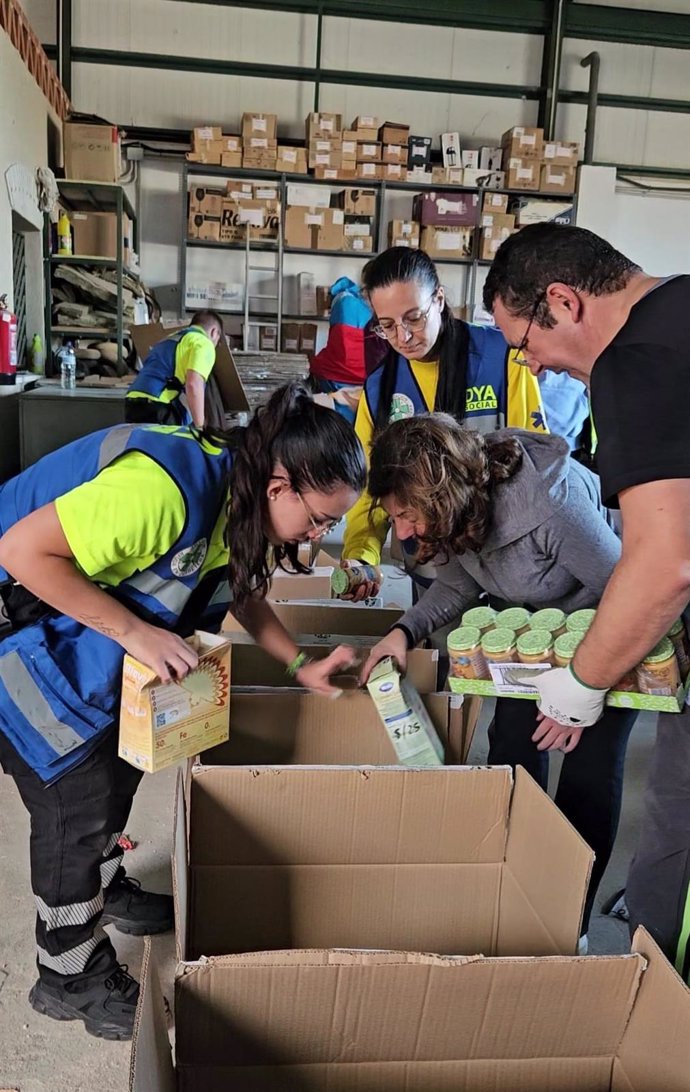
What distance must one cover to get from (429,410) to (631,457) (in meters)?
1.06

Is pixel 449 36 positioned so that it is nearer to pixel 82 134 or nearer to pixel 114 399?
pixel 82 134

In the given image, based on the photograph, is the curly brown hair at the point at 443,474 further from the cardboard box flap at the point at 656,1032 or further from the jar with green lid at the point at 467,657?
the cardboard box flap at the point at 656,1032

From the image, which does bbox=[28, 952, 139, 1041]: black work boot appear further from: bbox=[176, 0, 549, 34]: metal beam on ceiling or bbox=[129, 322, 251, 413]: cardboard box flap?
bbox=[176, 0, 549, 34]: metal beam on ceiling

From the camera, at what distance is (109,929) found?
1.73m

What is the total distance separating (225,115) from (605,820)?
721cm

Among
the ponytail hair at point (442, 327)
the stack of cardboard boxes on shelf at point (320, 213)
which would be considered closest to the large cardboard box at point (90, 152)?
the stack of cardboard boxes on shelf at point (320, 213)

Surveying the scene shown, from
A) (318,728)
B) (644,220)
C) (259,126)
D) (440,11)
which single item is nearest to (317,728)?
(318,728)

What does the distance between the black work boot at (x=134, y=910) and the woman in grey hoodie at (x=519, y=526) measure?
743 mm

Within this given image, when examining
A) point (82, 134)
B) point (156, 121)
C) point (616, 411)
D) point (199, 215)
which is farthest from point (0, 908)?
point (156, 121)

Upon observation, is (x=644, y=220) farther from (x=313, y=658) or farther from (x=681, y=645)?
(x=681, y=645)

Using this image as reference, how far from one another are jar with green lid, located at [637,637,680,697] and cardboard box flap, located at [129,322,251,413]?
3949 millimetres

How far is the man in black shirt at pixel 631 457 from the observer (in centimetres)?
97

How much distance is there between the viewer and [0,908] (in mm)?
1758

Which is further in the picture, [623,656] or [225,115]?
[225,115]
